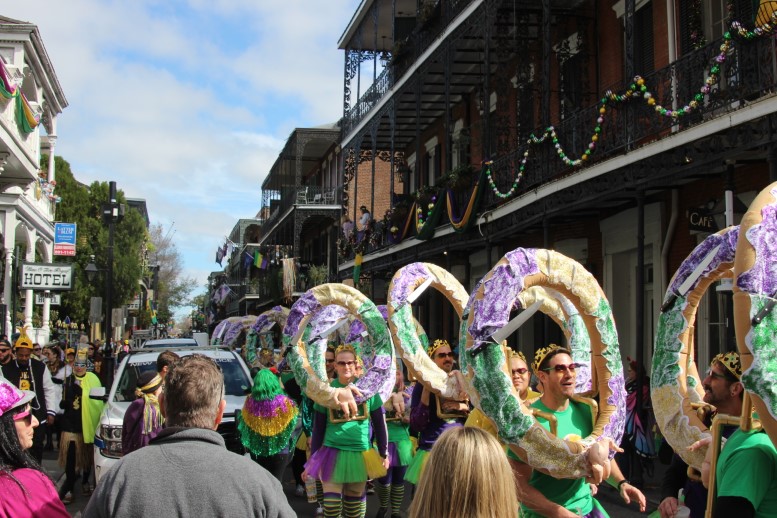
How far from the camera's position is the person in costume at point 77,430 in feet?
33.4

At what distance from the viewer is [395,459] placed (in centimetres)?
903

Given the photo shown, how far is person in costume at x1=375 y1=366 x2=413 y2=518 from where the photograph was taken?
354 inches

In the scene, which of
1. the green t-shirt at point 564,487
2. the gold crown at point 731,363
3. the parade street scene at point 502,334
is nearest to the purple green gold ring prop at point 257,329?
the parade street scene at point 502,334

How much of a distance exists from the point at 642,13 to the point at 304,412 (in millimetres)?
9336

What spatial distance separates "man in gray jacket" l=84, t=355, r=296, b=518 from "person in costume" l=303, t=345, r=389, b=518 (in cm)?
479

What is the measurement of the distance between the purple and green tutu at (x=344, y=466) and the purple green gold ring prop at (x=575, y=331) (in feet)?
8.02

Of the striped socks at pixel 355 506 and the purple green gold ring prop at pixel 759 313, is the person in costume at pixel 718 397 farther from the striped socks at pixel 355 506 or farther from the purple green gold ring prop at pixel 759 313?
the striped socks at pixel 355 506

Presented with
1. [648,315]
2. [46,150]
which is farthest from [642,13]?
[46,150]

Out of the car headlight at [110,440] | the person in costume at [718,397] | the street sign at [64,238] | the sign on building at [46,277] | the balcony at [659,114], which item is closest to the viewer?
the person in costume at [718,397]

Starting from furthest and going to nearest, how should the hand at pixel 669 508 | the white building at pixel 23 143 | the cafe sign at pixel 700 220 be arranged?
1. the white building at pixel 23 143
2. the cafe sign at pixel 700 220
3. the hand at pixel 669 508

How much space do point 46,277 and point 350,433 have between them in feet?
45.4

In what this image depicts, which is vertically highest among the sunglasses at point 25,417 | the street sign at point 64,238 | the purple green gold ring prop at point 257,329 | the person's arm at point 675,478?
the street sign at point 64,238

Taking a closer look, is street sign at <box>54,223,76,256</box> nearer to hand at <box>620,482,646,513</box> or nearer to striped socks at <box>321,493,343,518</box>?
striped socks at <box>321,493,343,518</box>

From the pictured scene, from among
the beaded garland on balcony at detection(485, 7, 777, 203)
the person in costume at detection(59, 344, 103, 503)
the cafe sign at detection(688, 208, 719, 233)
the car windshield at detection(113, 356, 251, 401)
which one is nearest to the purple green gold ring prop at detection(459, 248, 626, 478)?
the beaded garland on balcony at detection(485, 7, 777, 203)
